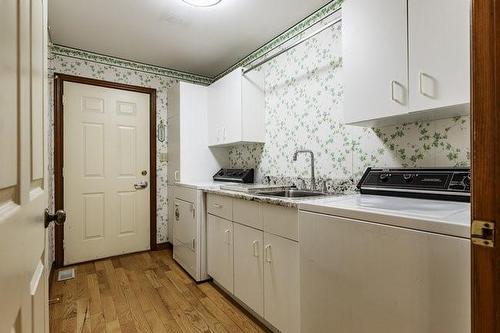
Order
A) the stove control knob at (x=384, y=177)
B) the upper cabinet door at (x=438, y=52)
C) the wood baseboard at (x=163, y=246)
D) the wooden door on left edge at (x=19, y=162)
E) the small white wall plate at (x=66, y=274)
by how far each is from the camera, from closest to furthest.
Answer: the wooden door on left edge at (x=19, y=162) < the upper cabinet door at (x=438, y=52) < the stove control knob at (x=384, y=177) < the small white wall plate at (x=66, y=274) < the wood baseboard at (x=163, y=246)

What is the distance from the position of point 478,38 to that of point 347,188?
1470 mm

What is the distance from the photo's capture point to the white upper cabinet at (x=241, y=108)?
2.69 m

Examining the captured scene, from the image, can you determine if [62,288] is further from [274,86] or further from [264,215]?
[274,86]

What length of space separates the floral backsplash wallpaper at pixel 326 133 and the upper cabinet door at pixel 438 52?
312mm

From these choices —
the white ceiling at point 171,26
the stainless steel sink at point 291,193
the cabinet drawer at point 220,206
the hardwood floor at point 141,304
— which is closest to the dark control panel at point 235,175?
the cabinet drawer at point 220,206

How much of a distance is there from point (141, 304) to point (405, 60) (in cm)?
241

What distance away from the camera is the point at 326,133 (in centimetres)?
210

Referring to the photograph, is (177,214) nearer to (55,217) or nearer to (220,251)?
(220,251)

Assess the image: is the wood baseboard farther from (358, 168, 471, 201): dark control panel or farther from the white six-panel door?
(358, 168, 471, 201): dark control panel

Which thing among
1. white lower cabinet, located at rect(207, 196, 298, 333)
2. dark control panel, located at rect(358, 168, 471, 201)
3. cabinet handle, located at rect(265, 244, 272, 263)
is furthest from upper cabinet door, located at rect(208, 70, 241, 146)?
dark control panel, located at rect(358, 168, 471, 201)

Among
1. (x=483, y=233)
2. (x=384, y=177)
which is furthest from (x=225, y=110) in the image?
(x=483, y=233)

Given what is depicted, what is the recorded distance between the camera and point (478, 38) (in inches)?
21.5

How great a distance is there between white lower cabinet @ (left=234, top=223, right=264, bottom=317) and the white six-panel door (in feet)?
5.85

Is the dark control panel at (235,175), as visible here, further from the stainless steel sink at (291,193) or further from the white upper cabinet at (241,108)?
the stainless steel sink at (291,193)
